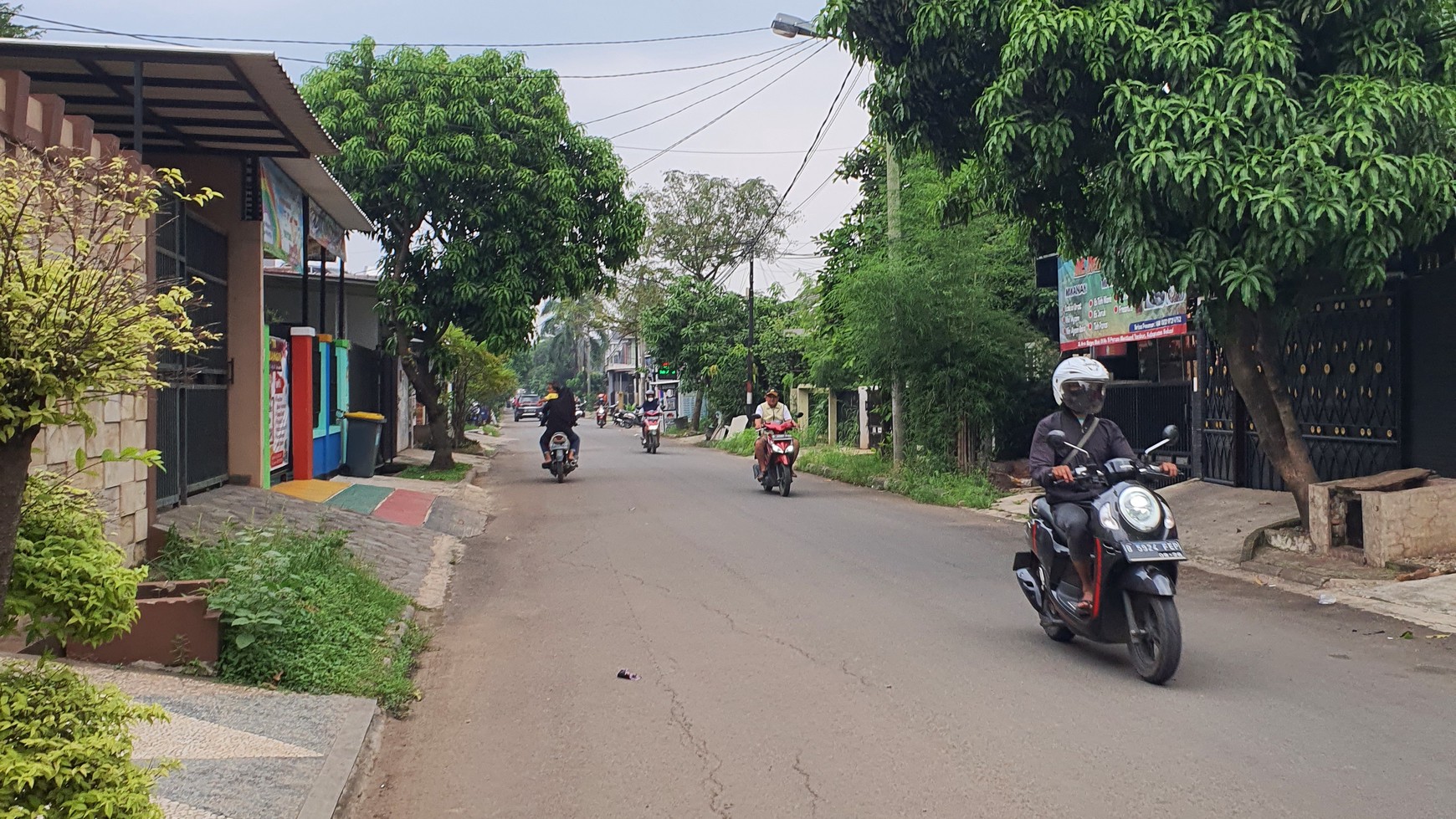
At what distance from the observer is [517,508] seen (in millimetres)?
16719

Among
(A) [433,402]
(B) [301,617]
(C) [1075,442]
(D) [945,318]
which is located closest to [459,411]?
(A) [433,402]

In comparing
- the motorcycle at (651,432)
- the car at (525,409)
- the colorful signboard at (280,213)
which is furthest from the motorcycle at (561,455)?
the car at (525,409)

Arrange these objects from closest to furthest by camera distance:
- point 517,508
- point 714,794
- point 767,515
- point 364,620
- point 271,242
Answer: point 714,794, point 364,620, point 271,242, point 767,515, point 517,508

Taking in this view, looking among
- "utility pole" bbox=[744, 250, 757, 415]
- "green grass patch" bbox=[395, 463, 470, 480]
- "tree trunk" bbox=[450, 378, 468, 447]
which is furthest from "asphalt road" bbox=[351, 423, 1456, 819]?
"utility pole" bbox=[744, 250, 757, 415]

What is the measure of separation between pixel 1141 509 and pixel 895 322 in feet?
39.8

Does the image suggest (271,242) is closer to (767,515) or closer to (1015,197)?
(767,515)

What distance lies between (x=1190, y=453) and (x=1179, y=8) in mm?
7491

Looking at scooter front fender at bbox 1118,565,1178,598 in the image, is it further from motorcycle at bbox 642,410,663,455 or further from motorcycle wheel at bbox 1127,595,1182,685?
motorcycle at bbox 642,410,663,455

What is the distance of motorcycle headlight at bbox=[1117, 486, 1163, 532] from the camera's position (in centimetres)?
645

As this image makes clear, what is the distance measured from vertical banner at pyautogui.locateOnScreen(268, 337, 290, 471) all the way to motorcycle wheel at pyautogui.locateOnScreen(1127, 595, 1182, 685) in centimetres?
1071

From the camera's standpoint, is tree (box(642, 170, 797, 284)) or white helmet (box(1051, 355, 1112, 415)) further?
tree (box(642, 170, 797, 284))

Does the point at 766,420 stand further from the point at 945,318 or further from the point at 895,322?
the point at 945,318

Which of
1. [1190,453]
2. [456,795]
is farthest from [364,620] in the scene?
[1190,453]

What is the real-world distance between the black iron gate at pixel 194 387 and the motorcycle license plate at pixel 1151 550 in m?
7.36
